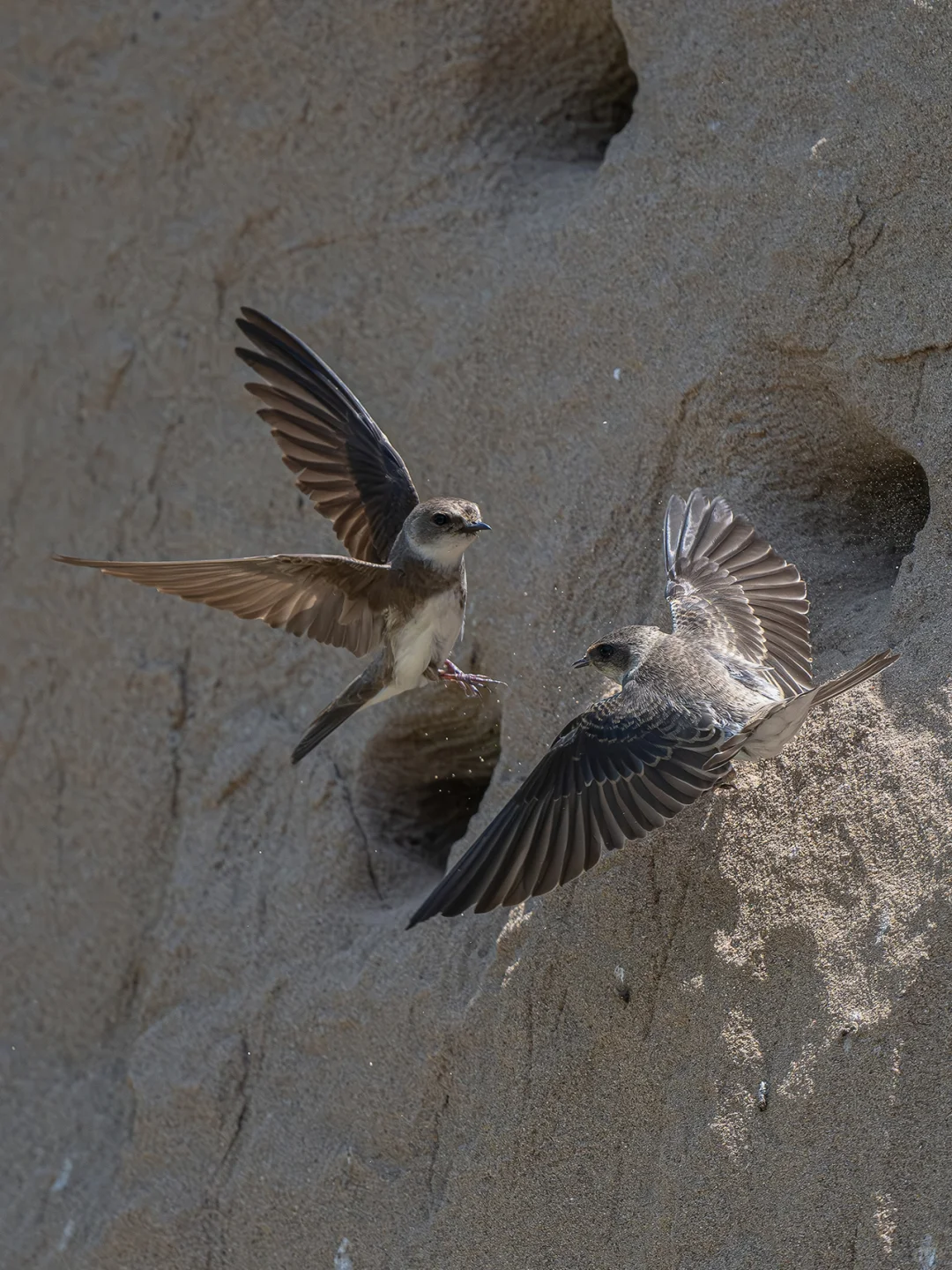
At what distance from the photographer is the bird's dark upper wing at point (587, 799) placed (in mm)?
2422

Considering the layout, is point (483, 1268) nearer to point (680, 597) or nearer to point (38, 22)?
point (680, 597)

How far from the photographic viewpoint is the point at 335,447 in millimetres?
3182

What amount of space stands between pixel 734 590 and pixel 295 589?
0.76m

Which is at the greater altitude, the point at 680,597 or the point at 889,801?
the point at 680,597

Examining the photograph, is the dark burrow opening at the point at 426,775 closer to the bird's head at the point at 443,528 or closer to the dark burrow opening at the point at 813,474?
the bird's head at the point at 443,528

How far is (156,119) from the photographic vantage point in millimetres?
4098

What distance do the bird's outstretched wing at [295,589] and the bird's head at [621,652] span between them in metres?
0.44

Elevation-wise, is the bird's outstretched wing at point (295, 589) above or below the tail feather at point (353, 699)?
above

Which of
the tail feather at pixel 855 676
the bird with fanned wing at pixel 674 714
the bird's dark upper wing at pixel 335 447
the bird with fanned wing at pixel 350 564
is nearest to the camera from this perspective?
the tail feather at pixel 855 676

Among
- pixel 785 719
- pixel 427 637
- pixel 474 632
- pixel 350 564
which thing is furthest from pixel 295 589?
pixel 785 719

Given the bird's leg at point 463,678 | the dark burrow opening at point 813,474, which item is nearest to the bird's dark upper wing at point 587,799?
the dark burrow opening at point 813,474

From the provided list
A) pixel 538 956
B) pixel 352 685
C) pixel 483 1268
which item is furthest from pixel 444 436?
pixel 483 1268

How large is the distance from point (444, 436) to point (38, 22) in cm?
180

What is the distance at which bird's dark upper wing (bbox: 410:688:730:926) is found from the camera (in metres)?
2.42
